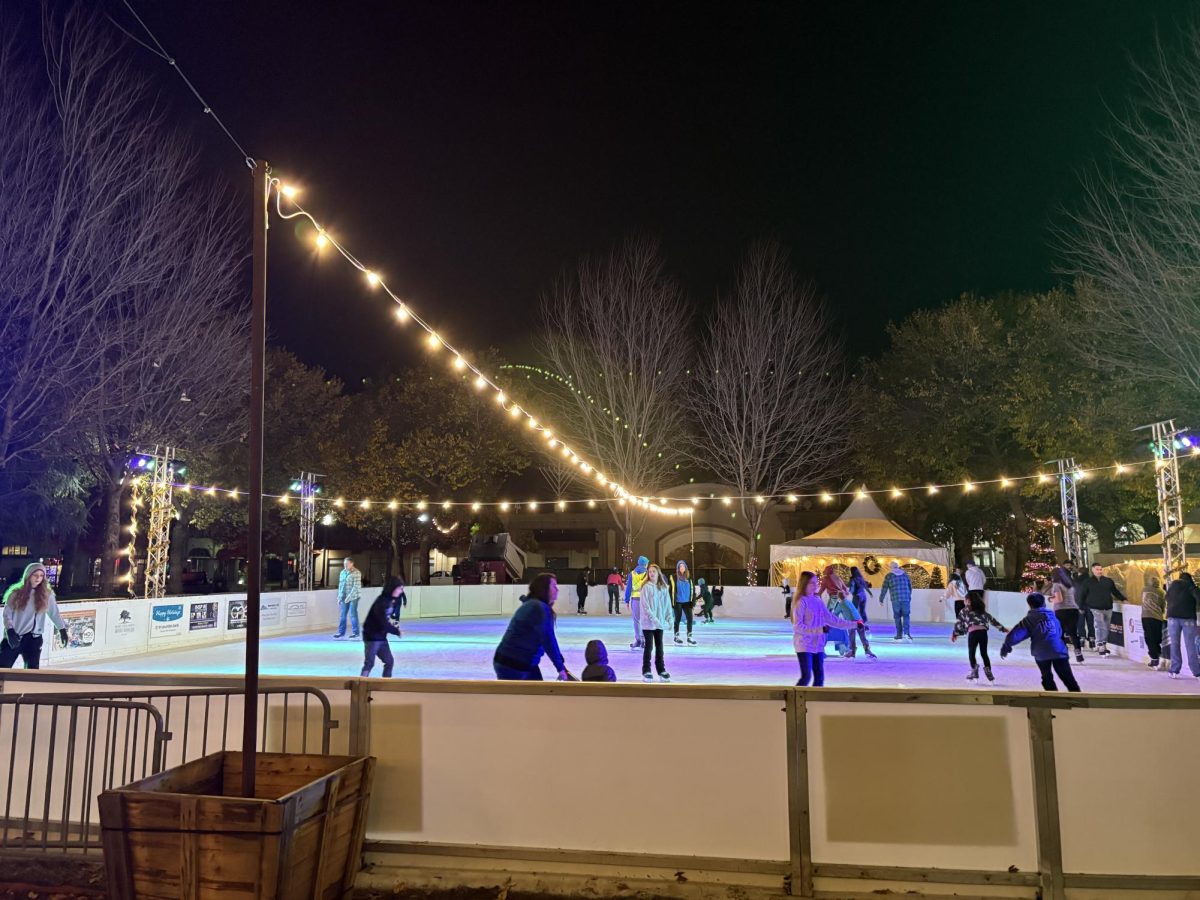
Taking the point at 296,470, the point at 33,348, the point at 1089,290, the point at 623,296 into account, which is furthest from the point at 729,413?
the point at 33,348

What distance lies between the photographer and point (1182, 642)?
10.8 meters

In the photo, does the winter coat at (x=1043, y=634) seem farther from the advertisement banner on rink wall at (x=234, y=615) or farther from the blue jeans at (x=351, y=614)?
the advertisement banner on rink wall at (x=234, y=615)

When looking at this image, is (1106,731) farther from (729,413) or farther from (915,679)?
(729,413)

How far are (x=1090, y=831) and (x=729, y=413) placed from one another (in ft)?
80.5

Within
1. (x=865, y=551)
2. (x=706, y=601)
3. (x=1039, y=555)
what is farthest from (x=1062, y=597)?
(x=1039, y=555)

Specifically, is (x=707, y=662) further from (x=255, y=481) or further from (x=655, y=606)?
(x=255, y=481)

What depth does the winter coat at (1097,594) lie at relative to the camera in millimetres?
13609

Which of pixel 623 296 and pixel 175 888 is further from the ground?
pixel 623 296

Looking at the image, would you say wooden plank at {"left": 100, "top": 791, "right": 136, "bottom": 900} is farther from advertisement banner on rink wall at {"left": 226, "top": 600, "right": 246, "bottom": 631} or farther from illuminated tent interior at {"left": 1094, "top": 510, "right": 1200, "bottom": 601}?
illuminated tent interior at {"left": 1094, "top": 510, "right": 1200, "bottom": 601}

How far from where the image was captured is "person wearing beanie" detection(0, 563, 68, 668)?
8078 millimetres

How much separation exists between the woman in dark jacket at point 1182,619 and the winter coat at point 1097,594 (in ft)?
9.20

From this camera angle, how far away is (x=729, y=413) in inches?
1094

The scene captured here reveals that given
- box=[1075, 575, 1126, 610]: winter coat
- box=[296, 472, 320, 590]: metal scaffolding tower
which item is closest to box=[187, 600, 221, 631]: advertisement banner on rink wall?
box=[296, 472, 320, 590]: metal scaffolding tower

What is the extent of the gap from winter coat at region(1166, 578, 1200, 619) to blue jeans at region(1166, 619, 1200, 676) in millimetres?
115
